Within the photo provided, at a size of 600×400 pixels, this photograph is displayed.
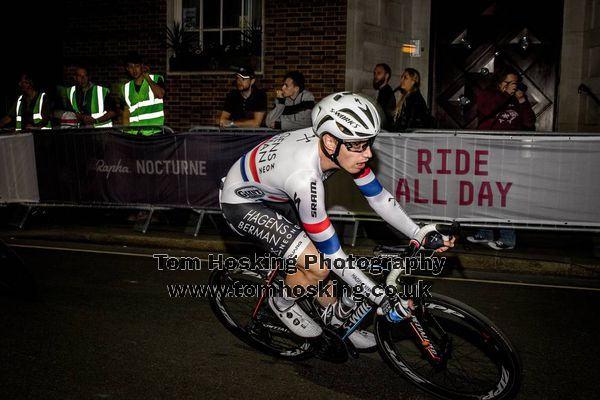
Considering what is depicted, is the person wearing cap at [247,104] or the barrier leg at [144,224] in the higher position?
the person wearing cap at [247,104]

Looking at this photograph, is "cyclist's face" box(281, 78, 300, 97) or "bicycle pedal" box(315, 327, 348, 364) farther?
"cyclist's face" box(281, 78, 300, 97)

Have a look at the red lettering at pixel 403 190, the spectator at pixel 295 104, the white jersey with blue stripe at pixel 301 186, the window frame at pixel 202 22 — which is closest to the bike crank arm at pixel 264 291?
the white jersey with blue stripe at pixel 301 186

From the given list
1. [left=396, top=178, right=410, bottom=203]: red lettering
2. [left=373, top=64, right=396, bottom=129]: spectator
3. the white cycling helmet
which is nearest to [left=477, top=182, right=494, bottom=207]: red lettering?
[left=396, top=178, right=410, bottom=203]: red lettering

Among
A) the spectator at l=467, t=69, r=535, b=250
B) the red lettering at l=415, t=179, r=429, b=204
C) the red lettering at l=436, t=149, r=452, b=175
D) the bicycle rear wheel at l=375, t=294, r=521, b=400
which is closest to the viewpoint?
the bicycle rear wheel at l=375, t=294, r=521, b=400

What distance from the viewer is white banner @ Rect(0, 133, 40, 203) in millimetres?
10602

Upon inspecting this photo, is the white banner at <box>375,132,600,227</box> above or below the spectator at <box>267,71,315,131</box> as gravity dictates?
below

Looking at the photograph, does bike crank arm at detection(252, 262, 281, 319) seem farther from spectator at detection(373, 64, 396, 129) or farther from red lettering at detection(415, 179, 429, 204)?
spectator at detection(373, 64, 396, 129)

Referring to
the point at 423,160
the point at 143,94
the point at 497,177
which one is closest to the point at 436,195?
the point at 423,160

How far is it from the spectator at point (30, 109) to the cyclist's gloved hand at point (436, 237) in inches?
377

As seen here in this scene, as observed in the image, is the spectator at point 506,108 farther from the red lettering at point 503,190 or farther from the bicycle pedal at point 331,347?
the bicycle pedal at point 331,347

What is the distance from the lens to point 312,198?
414cm

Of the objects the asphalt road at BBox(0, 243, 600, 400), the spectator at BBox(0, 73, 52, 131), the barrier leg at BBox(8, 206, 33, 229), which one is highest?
the spectator at BBox(0, 73, 52, 131)

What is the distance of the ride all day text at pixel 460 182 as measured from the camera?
27.4 ft

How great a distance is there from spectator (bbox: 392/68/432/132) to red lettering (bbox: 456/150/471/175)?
4.45 feet
